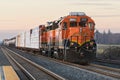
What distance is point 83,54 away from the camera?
25.2 m

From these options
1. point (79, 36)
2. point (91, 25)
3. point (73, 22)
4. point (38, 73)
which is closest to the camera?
point (38, 73)

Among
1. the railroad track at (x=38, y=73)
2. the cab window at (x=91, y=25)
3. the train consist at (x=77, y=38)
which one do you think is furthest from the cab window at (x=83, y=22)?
the railroad track at (x=38, y=73)

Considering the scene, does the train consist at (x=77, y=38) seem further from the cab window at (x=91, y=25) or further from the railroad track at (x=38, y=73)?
the railroad track at (x=38, y=73)

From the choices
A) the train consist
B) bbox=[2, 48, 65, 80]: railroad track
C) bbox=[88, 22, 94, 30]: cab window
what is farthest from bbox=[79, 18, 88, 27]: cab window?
bbox=[2, 48, 65, 80]: railroad track

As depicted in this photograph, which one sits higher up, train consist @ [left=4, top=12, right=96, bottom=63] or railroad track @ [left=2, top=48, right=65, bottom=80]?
train consist @ [left=4, top=12, right=96, bottom=63]

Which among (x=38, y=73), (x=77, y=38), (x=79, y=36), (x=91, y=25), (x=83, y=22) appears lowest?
(x=38, y=73)

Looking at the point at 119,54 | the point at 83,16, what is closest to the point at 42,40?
the point at 119,54

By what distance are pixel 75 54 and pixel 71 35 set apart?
4.91 ft

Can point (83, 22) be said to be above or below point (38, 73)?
above

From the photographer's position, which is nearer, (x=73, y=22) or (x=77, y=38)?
(x=77, y=38)

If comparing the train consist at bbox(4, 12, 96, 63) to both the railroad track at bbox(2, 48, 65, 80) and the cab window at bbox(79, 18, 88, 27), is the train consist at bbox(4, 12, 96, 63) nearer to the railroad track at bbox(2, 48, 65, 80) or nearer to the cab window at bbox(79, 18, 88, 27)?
the cab window at bbox(79, 18, 88, 27)

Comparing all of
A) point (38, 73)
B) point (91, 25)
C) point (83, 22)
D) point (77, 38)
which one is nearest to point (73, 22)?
point (83, 22)

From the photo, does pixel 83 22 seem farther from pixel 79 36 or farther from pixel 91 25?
pixel 79 36

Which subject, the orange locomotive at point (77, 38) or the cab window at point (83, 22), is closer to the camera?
the orange locomotive at point (77, 38)
